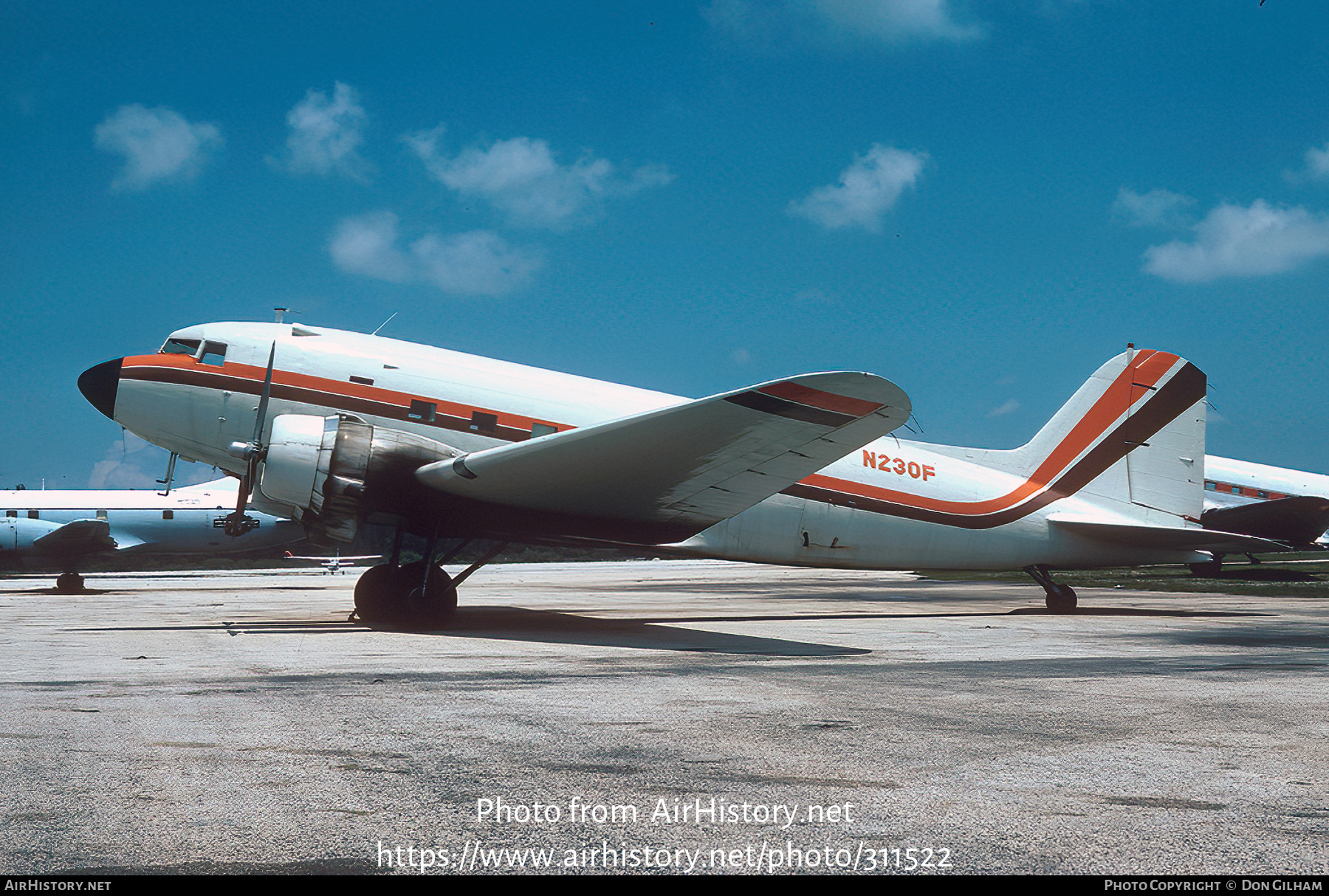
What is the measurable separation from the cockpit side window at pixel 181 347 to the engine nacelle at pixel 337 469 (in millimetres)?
2693

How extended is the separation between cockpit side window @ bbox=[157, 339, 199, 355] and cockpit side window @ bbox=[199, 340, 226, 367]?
0.18m

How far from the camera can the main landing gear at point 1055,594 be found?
57.5 ft

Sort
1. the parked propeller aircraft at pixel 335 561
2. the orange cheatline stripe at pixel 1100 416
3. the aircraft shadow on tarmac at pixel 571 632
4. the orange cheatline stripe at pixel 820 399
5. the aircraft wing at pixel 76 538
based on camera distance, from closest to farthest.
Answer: the orange cheatline stripe at pixel 820 399 → the aircraft shadow on tarmac at pixel 571 632 → the orange cheatline stripe at pixel 1100 416 → the aircraft wing at pixel 76 538 → the parked propeller aircraft at pixel 335 561

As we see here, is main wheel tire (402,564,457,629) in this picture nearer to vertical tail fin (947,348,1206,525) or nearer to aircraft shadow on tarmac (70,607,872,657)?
aircraft shadow on tarmac (70,607,872,657)

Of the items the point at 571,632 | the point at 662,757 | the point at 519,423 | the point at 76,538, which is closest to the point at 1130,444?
the point at 571,632

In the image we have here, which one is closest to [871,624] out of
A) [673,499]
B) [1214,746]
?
[673,499]

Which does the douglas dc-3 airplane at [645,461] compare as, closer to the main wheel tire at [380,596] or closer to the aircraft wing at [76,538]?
the main wheel tire at [380,596]

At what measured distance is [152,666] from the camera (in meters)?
8.77

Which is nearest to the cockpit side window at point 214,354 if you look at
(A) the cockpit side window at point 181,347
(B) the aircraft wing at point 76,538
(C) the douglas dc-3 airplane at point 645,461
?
(C) the douglas dc-3 airplane at point 645,461

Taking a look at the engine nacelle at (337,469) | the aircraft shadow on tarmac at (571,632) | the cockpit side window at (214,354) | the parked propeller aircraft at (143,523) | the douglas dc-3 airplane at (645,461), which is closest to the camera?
the aircraft shadow on tarmac at (571,632)

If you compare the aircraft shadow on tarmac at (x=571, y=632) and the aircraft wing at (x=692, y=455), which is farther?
the aircraft shadow on tarmac at (x=571, y=632)

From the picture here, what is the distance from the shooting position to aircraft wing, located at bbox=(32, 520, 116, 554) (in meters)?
30.5

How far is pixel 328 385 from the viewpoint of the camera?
13.9 m
